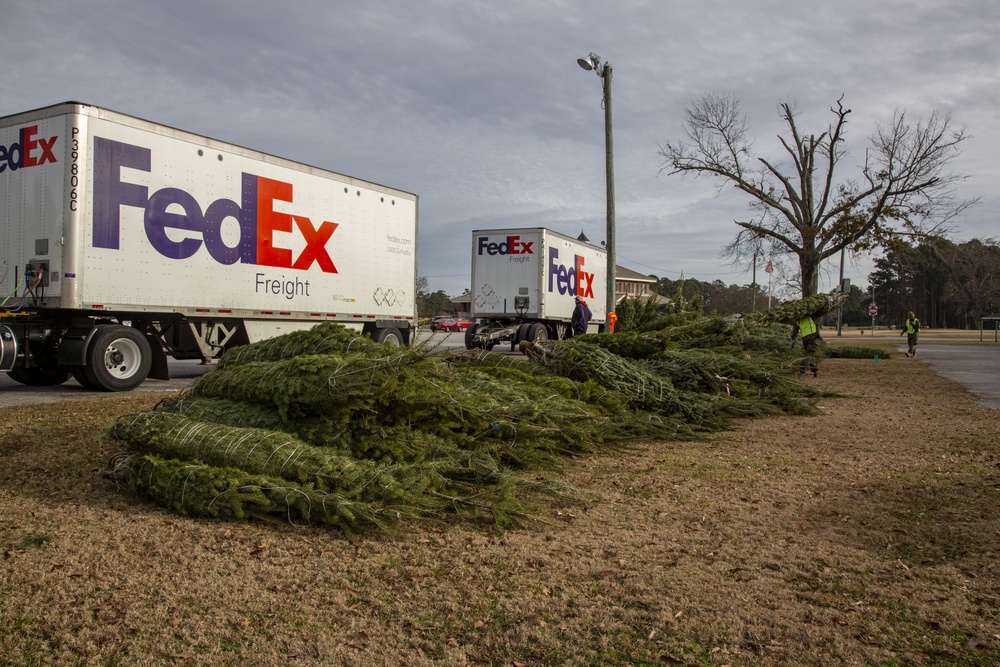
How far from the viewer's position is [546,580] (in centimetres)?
367

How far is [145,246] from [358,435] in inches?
305

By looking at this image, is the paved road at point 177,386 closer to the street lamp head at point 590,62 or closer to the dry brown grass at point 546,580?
the dry brown grass at point 546,580

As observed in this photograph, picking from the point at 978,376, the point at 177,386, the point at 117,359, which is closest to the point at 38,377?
the point at 117,359

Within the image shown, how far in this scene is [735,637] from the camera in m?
3.08

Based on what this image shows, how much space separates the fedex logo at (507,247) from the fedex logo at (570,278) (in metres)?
0.90

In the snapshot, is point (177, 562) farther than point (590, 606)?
Yes

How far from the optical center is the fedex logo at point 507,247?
23250 millimetres

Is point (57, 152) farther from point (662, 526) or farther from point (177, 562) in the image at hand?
point (662, 526)

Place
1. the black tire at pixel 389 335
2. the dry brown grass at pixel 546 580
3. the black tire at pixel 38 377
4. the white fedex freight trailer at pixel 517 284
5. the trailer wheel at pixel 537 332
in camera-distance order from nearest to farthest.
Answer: the dry brown grass at pixel 546 580 → the black tire at pixel 38 377 → the black tire at pixel 389 335 → the white fedex freight trailer at pixel 517 284 → the trailer wheel at pixel 537 332

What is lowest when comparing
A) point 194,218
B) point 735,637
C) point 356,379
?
point 735,637

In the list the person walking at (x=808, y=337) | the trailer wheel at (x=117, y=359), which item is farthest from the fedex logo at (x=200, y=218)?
the person walking at (x=808, y=337)

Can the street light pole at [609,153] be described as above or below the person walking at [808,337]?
above

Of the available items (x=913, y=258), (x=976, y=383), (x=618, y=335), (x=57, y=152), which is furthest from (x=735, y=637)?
(x=913, y=258)

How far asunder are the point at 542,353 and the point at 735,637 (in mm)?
6320
